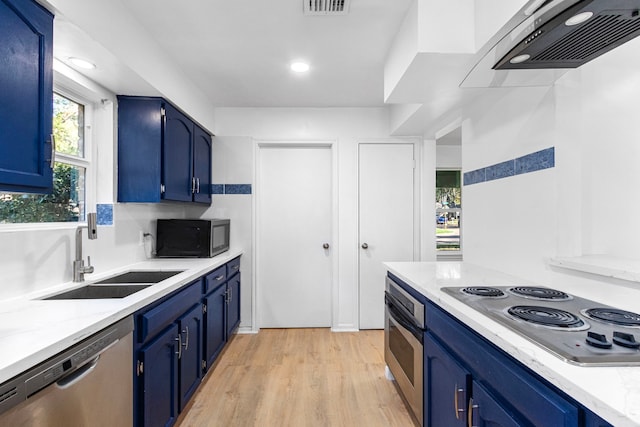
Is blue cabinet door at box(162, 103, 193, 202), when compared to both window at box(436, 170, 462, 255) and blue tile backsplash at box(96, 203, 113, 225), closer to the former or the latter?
blue tile backsplash at box(96, 203, 113, 225)

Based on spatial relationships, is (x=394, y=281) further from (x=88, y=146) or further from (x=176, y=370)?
(x=88, y=146)

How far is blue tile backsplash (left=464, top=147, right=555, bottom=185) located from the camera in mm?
1645

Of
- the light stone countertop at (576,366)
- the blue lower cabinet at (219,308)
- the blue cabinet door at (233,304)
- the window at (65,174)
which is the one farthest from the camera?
the blue cabinet door at (233,304)

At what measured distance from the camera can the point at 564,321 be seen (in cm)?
103

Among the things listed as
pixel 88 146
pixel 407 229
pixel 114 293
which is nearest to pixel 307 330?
pixel 407 229

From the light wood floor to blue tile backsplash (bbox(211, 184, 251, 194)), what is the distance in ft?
4.97

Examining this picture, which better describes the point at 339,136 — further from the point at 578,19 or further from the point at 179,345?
the point at 578,19

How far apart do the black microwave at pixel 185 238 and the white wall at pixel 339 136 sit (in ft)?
2.26

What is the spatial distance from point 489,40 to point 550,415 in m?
1.46

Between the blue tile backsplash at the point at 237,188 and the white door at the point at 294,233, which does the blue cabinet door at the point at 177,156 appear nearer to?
the blue tile backsplash at the point at 237,188

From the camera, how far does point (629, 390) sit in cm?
66

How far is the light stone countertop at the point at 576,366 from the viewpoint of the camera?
622 mm

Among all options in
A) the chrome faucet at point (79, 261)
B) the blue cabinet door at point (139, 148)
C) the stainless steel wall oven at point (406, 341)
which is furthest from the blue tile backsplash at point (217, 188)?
the stainless steel wall oven at point (406, 341)

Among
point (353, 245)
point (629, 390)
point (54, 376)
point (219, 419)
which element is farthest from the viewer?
point (353, 245)
